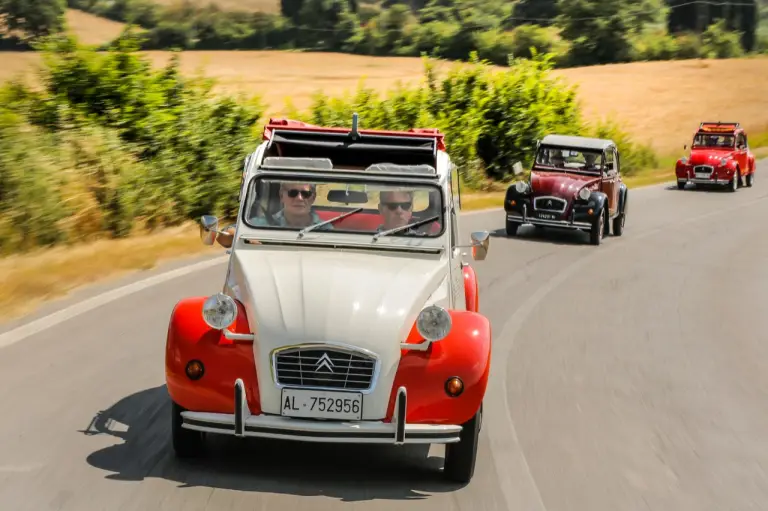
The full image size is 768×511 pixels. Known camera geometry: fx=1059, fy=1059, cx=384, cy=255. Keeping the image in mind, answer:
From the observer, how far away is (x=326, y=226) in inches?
276

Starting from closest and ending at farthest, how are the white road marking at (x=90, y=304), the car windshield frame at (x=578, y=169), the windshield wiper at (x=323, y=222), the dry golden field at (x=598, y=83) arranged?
the windshield wiper at (x=323, y=222)
the white road marking at (x=90, y=304)
the car windshield frame at (x=578, y=169)
the dry golden field at (x=598, y=83)

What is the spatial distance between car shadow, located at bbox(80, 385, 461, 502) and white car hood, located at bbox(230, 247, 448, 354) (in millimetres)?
748

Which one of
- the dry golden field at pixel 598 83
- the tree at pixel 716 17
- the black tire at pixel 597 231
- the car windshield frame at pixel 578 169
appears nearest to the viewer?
the black tire at pixel 597 231

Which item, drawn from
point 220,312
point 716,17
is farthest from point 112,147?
point 716,17

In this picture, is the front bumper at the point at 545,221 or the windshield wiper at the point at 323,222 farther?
the front bumper at the point at 545,221

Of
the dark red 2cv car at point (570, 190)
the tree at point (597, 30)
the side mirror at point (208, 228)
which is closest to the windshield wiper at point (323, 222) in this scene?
the side mirror at point (208, 228)

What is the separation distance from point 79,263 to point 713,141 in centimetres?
2638

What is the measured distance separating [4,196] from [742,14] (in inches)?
→ 4483

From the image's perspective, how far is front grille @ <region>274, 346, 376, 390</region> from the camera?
5629 mm

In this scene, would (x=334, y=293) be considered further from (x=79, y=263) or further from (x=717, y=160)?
(x=717, y=160)

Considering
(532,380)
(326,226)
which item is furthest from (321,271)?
(532,380)

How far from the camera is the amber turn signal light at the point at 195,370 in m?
5.77

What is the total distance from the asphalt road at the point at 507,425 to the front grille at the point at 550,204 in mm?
5771

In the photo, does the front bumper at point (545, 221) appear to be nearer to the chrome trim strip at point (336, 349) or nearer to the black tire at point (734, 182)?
the chrome trim strip at point (336, 349)
